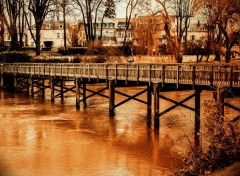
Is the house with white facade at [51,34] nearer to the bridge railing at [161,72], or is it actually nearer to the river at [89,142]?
the bridge railing at [161,72]

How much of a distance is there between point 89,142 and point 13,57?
35.9m

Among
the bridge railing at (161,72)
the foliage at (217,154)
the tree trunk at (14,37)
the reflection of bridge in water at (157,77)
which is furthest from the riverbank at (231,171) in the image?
the tree trunk at (14,37)

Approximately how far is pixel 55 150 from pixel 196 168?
782cm

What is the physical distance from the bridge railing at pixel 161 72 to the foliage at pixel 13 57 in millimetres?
17115

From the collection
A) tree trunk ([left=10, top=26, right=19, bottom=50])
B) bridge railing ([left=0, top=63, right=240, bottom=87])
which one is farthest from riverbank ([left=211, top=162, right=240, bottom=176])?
tree trunk ([left=10, top=26, right=19, bottom=50])

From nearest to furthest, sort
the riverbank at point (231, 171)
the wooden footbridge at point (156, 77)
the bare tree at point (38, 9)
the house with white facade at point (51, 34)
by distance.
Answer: the riverbank at point (231, 171)
the wooden footbridge at point (156, 77)
the bare tree at point (38, 9)
the house with white facade at point (51, 34)

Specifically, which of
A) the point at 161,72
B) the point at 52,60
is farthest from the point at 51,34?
the point at 161,72

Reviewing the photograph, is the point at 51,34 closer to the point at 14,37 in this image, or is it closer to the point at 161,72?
the point at 14,37

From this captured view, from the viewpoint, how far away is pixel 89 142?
20547mm

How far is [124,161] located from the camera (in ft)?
56.5

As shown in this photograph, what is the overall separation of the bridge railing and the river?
2240mm

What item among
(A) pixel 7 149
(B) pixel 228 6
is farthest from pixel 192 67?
(B) pixel 228 6

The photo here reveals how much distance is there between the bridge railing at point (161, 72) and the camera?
19.6 metres

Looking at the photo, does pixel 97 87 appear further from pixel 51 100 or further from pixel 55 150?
pixel 55 150
